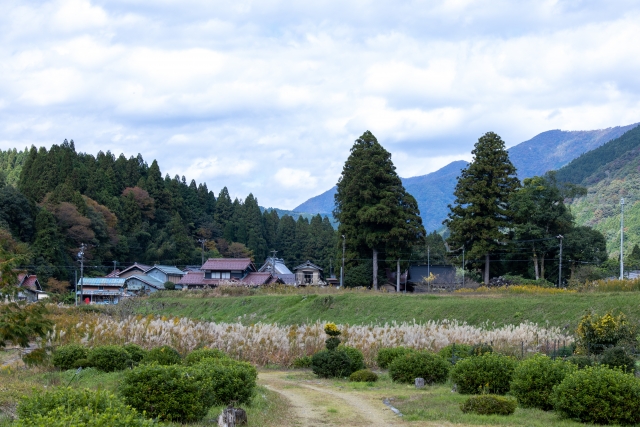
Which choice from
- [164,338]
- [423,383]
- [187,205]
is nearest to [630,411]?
[423,383]

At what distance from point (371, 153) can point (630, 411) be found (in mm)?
38526

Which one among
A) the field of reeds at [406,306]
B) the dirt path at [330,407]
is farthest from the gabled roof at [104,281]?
the dirt path at [330,407]

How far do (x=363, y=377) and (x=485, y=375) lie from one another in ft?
13.0

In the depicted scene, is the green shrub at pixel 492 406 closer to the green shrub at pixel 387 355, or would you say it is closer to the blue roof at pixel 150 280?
the green shrub at pixel 387 355

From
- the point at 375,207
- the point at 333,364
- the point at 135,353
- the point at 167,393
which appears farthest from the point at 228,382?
the point at 375,207

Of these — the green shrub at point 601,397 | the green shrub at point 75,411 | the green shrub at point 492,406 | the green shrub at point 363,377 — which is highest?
the green shrub at point 75,411

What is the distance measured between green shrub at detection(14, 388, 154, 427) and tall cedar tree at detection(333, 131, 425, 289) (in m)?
38.5

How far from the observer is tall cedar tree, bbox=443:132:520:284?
4184 cm

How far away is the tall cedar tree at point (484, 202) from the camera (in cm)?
4184

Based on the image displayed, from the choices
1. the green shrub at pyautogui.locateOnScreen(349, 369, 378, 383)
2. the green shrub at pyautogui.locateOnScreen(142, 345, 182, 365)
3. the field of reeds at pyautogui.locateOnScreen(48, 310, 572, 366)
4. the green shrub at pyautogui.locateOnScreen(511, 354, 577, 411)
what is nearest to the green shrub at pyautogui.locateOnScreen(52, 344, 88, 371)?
the green shrub at pyautogui.locateOnScreen(142, 345, 182, 365)

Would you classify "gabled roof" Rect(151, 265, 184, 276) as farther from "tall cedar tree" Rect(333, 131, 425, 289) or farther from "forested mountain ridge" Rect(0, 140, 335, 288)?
"tall cedar tree" Rect(333, 131, 425, 289)

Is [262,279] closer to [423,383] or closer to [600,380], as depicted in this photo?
[423,383]

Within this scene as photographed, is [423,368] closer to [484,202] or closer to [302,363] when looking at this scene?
[302,363]

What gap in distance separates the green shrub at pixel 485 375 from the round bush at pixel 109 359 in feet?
25.3
